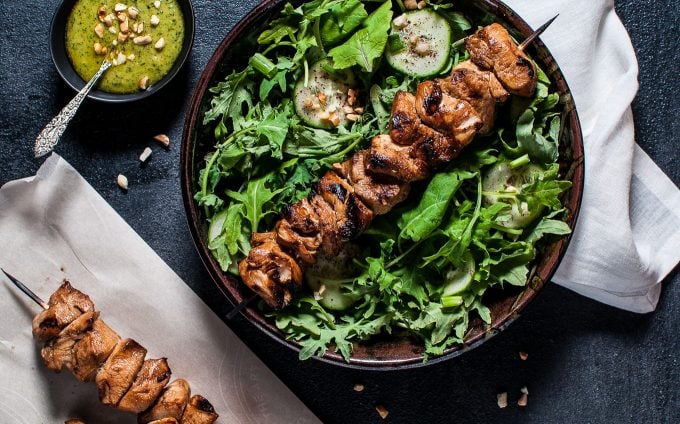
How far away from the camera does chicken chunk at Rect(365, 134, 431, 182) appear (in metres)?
3.10

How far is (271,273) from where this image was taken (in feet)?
10.3

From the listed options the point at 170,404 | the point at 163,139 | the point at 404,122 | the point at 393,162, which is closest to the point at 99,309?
the point at 170,404

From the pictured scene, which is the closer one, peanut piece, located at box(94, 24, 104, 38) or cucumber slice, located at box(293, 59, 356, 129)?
cucumber slice, located at box(293, 59, 356, 129)

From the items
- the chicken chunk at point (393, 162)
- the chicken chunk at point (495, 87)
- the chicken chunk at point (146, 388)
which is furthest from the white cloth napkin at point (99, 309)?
the chicken chunk at point (495, 87)

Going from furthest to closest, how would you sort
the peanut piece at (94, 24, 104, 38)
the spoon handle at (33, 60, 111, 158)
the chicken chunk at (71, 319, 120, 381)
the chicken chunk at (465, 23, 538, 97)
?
the peanut piece at (94, 24, 104, 38), the spoon handle at (33, 60, 111, 158), the chicken chunk at (71, 319, 120, 381), the chicken chunk at (465, 23, 538, 97)

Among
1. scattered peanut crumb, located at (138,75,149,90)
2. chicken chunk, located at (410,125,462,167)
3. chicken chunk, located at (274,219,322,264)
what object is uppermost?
chicken chunk, located at (410,125,462,167)

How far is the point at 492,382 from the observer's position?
391cm

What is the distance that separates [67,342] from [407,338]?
1.68 metres

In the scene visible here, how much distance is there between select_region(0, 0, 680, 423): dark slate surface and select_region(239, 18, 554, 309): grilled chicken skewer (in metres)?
0.83

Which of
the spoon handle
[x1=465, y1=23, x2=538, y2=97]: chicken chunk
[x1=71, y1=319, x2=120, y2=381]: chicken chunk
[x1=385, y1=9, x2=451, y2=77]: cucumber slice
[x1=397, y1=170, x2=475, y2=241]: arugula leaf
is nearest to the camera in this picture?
[x1=465, y1=23, x2=538, y2=97]: chicken chunk

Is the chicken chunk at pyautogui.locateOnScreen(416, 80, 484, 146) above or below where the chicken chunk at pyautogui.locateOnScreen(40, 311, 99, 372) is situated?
above

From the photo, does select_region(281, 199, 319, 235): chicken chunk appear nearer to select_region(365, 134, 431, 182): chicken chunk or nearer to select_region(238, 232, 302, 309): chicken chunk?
select_region(238, 232, 302, 309): chicken chunk

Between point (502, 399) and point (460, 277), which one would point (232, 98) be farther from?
point (502, 399)

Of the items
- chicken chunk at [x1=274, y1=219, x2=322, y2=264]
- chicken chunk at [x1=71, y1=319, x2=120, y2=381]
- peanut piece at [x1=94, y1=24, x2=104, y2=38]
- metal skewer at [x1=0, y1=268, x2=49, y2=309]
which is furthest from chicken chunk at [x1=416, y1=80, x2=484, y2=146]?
metal skewer at [x1=0, y1=268, x2=49, y2=309]
